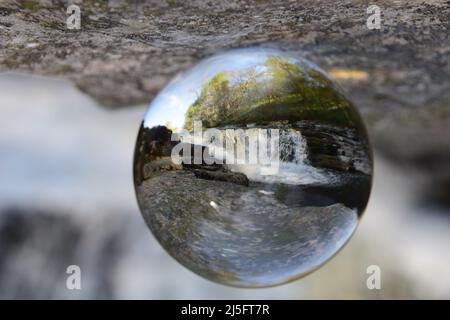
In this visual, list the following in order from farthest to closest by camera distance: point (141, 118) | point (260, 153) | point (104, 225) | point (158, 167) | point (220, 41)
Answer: point (104, 225) → point (141, 118) → point (220, 41) → point (158, 167) → point (260, 153)

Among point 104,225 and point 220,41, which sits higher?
point 220,41

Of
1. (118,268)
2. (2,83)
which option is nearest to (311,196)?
(118,268)

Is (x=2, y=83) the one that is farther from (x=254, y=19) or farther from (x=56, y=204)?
(x=254, y=19)

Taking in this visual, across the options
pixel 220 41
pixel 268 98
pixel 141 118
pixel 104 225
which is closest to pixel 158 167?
pixel 268 98

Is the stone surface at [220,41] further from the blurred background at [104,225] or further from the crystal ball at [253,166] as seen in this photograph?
the blurred background at [104,225]

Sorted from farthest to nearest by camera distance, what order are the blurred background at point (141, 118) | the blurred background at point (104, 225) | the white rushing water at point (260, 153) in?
the blurred background at point (104, 225) → the blurred background at point (141, 118) → the white rushing water at point (260, 153)

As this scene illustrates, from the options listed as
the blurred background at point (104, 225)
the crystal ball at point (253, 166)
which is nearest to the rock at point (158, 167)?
the crystal ball at point (253, 166)

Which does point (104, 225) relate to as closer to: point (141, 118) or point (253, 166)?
point (141, 118)
